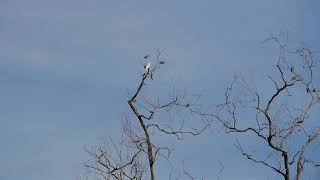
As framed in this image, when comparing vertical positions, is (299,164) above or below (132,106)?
below

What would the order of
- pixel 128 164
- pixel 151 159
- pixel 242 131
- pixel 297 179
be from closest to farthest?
pixel 297 179, pixel 242 131, pixel 151 159, pixel 128 164

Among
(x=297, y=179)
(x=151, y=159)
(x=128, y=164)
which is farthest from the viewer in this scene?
(x=128, y=164)

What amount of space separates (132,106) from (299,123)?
3.52 m

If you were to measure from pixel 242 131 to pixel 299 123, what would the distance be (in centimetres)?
113

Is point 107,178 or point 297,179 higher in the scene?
point 107,178

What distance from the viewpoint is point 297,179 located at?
10320 mm

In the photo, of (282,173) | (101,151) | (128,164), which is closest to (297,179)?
(282,173)

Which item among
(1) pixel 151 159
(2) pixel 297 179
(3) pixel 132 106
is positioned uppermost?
(3) pixel 132 106

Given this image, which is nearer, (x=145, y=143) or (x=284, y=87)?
(x=284, y=87)

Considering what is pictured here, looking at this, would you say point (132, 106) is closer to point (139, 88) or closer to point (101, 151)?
point (139, 88)

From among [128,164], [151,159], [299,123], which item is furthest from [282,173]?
[128,164]

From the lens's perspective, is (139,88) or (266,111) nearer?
(266,111)

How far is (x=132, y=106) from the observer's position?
38.9ft

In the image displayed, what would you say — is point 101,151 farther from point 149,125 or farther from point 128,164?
point 149,125
